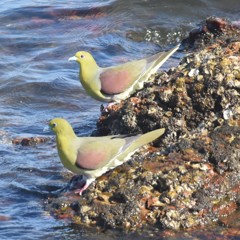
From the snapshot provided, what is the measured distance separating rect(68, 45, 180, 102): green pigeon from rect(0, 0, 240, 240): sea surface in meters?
0.87

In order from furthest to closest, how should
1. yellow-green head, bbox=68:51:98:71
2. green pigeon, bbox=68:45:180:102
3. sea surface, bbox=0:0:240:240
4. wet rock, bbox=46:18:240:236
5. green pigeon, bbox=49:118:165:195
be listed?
yellow-green head, bbox=68:51:98:71, green pigeon, bbox=68:45:180:102, sea surface, bbox=0:0:240:240, green pigeon, bbox=49:118:165:195, wet rock, bbox=46:18:240:236

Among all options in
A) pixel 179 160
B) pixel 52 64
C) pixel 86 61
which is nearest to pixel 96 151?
pixel 179 160

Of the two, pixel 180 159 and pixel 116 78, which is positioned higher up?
pixel 116 78

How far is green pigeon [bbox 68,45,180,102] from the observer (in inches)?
308

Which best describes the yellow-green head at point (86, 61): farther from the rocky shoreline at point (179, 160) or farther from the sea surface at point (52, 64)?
the rocky shoreline at point (179, 160)

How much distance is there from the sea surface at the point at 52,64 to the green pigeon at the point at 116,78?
0.87 m

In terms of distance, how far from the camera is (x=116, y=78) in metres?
7.90

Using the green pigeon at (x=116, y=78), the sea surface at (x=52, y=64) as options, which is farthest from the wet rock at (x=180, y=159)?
the green pigeon at (x=116, y=78)

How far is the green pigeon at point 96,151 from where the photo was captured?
250 inches

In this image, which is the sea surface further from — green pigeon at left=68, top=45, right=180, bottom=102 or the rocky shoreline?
green pigeon at left=68, top=45, right=180, bottom=102

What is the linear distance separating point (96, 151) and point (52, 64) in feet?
18.6

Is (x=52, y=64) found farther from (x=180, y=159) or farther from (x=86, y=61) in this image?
(x=180, y=159)

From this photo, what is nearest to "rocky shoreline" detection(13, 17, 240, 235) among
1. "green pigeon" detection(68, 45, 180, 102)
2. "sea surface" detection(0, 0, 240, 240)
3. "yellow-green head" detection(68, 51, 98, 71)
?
"sea surface" detection(0, 0, 240, 240)

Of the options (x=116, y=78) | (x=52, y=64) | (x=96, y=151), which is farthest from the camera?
(x=52, y=64)
